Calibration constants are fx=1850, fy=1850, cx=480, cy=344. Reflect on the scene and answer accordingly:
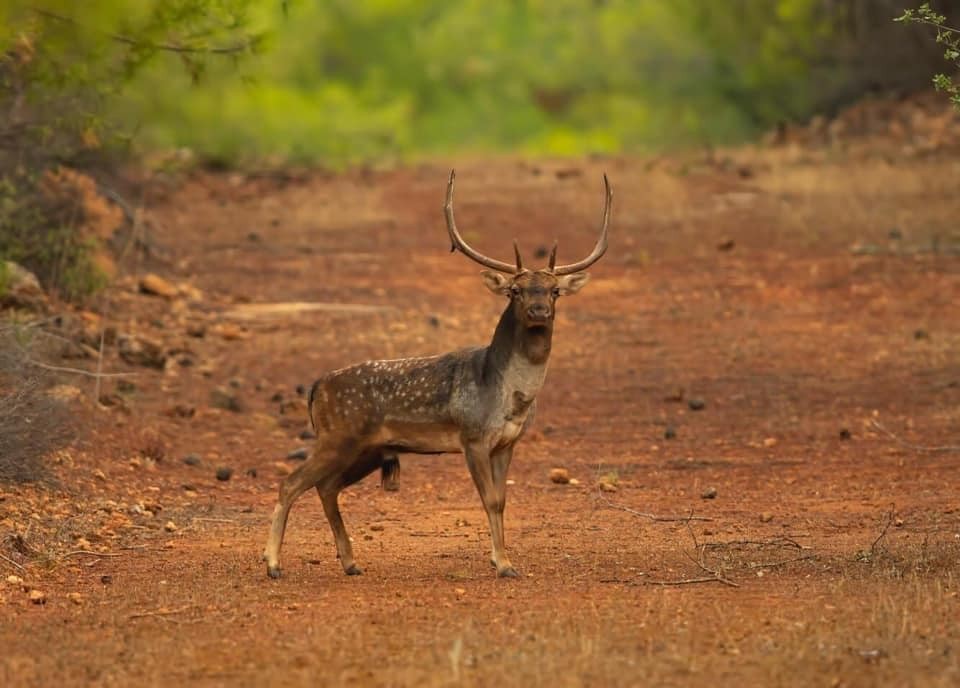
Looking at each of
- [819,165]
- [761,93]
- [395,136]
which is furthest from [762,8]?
[395,136]

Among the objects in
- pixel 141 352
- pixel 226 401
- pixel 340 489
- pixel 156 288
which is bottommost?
pixel 340 489

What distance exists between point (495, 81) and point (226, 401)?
149 ft

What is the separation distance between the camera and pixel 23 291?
16.9m

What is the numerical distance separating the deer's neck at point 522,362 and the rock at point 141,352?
727 centimetres

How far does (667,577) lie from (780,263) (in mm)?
12432

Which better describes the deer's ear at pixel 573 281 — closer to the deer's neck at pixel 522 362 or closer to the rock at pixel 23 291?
the deer's neck at pixel 522 362

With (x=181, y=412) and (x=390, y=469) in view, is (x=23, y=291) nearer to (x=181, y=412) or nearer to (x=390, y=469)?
(x=181, y=412)

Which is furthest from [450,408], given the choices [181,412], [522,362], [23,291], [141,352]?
[23,291]

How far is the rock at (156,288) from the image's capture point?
20.2 meters

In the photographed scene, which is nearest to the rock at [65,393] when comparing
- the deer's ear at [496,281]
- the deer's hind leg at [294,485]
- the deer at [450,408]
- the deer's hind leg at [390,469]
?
the deer's hind leg at [294,485]

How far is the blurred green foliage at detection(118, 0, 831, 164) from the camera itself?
35.2 metres

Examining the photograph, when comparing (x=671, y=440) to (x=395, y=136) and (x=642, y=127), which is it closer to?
(x=642, y=127)

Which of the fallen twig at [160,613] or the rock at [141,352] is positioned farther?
the rock at [141,352]

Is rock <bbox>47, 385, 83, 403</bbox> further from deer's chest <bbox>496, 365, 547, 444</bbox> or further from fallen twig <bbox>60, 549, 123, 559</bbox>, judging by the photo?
deer's chest <bbox>496, 365, 547, 444</bbox>
